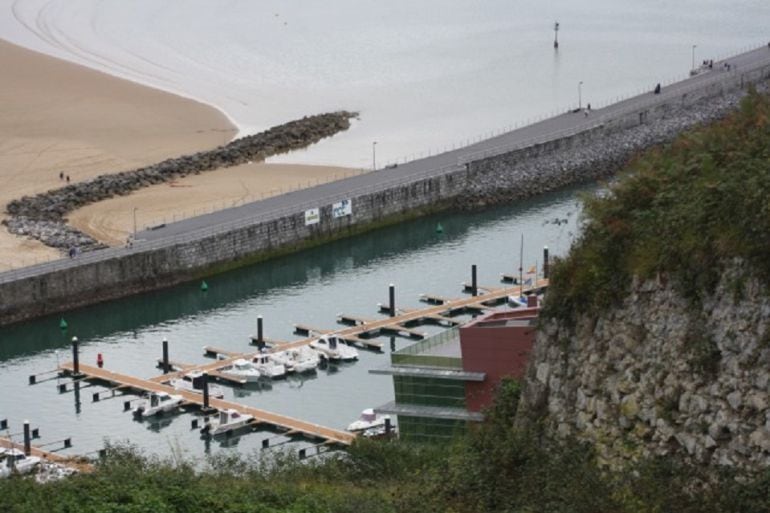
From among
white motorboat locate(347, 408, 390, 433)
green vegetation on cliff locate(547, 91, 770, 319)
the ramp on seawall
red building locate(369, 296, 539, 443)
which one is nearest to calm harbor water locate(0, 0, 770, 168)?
the ramp on seawall

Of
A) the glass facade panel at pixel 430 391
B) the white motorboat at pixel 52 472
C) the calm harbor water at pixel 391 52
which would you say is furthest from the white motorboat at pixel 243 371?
the calm harbor water at pixel 391 52

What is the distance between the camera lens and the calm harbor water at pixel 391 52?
8319cm

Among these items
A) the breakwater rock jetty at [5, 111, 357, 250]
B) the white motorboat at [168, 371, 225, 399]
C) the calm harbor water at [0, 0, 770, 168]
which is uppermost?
the calm harbor water at [0, 0, 770, 168]

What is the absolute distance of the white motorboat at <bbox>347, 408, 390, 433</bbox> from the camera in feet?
126

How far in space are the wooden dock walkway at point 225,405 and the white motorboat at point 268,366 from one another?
41.4 inches

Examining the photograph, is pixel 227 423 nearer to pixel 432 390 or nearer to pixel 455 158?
pixel 432 390

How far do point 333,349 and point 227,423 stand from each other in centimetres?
625

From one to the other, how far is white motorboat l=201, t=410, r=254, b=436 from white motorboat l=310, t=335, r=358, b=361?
5461 millimetres

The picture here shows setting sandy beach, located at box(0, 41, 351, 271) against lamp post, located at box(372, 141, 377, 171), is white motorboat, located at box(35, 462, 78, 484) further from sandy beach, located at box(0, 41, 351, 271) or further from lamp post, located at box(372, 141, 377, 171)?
lamp post, located at box(372, 141, 377, 171)

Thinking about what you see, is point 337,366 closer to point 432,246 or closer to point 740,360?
point 432,246

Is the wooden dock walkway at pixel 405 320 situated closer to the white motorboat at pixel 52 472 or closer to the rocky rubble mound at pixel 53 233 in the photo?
the rocky rubble mound at pixel 53 233

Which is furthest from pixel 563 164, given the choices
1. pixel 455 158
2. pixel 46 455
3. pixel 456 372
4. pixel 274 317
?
pixel 456 372

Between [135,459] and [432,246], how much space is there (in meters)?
32.7

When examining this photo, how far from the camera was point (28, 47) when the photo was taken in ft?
306
